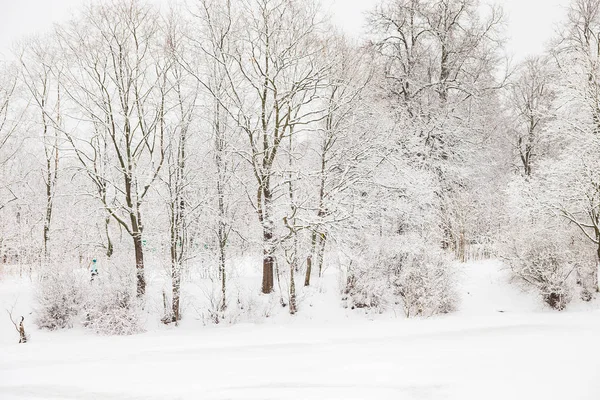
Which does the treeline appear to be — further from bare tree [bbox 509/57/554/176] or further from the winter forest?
bare tree [bbox 509/57/554/176]

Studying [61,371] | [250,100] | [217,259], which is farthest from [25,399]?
[250,100]

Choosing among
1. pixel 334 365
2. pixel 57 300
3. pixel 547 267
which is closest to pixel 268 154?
pixel 57 300

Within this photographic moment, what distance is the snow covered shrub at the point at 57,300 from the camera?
12703 mm

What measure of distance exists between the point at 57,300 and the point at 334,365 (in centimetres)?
1120

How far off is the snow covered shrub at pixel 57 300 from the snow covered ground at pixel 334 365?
189 inches

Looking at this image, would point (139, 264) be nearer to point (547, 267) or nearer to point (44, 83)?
point (44, 83)

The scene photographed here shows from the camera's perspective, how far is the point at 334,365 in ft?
20.6

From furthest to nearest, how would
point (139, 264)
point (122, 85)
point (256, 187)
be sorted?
1. point (256, 187)
2. point (139, 264)
3. point (122, 85)

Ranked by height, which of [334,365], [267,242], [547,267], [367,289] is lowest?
[367,289]

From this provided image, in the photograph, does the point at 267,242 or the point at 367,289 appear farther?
the point at 367,289

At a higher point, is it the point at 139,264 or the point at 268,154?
the point at 268,154

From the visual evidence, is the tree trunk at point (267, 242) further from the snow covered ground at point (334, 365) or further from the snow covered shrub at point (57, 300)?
the snow covered shrub at point (57, 300)

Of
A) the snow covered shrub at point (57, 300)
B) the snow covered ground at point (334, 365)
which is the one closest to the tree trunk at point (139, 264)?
the snow covered shrub at point (57, 300)

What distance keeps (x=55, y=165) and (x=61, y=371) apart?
14.8 meters
